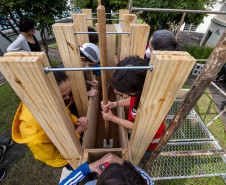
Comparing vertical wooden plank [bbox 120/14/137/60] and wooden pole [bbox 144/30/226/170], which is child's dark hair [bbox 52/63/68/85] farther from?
wooden pole [bbox 144/30/226/170]

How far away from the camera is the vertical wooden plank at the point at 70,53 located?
3.52ft

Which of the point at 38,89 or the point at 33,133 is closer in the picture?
the point at 38,89

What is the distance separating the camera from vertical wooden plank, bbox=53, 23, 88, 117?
107 cm

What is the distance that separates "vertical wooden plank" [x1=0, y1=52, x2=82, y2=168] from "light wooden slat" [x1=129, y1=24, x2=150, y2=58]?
873 millimetres

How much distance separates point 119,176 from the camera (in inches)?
30.9

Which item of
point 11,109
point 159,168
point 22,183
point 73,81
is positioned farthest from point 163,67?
point 11,109

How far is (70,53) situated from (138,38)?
690 millimetres

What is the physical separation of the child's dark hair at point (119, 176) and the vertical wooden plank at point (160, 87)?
0.89ft

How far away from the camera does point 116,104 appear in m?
1.76

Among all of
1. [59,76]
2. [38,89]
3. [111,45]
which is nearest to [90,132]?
[59,76]

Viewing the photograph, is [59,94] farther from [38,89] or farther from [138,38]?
[138,38]

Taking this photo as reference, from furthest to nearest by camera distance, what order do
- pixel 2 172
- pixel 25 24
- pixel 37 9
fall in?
pixel 37 9
pixel 25 24
pixel 2 172

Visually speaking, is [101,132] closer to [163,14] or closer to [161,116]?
[161,116]

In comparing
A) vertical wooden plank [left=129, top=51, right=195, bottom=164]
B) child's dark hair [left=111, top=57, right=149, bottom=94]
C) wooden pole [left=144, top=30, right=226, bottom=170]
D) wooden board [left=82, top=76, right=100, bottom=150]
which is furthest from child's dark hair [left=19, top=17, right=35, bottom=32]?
wooden pole [left=144, top=30, right=226, bottom=170]
